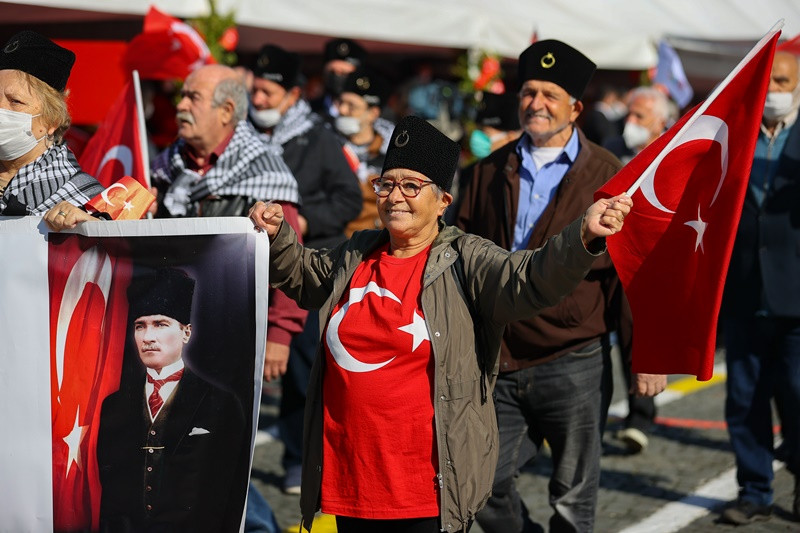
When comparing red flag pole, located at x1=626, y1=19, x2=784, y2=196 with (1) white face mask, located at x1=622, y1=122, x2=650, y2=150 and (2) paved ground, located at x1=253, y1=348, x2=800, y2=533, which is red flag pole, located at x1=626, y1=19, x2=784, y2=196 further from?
(1) white face mask, located at x1=622, y1=122, x2=650, y2=150

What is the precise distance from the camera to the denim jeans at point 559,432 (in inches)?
186

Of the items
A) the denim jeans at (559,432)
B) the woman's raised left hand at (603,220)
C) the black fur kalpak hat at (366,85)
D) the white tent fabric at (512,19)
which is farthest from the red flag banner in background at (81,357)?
the black fur kalpak hat at (366,85)

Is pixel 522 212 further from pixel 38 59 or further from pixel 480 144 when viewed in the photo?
pixel 480 144

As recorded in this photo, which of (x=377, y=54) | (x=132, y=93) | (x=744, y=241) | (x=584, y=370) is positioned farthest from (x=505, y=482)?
(x=377, y=54)

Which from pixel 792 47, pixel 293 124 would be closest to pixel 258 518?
pixel 293 124

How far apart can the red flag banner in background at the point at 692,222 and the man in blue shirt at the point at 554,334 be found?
2.16 feet

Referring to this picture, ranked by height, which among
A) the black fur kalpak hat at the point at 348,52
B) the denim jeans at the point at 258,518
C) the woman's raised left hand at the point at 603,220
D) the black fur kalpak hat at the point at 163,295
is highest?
the black fur kalpak hat at the point at 348,52

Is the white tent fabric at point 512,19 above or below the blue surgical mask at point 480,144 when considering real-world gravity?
above

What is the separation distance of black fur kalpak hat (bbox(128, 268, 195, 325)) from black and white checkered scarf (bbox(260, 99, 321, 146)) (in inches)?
114

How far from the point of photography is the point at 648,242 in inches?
158

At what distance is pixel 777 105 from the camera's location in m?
5.91

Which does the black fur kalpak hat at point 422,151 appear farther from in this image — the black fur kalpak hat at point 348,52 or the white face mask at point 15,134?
the black fur kalpak hat at point 348,52

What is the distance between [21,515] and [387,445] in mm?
1266

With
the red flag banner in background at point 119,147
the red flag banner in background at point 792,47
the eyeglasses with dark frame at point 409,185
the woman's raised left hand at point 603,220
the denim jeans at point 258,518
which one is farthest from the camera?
the red flag banner in background at point 792,47
